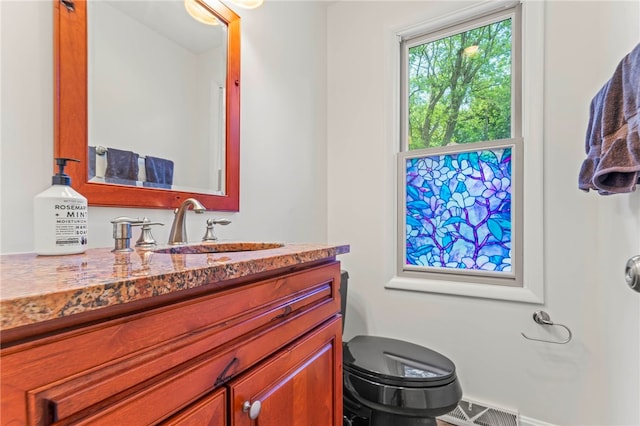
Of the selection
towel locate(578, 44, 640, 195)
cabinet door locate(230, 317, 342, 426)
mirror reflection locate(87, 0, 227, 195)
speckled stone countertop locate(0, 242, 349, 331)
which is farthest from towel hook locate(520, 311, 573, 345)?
mirror reflection locate(87, 0, 227, 195)

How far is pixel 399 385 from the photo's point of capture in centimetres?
103

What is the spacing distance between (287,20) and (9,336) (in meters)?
1.67

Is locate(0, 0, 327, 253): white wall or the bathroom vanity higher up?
locate(0, 0, 327, 253): white wall

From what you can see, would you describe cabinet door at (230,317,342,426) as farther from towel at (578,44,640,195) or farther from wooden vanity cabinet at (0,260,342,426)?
towel at (578,44,640,195)

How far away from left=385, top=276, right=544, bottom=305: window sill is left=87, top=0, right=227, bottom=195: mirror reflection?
1.05 meters

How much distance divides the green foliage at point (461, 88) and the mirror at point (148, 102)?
3.30 ft

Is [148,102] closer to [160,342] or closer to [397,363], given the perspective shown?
→ [160,342]

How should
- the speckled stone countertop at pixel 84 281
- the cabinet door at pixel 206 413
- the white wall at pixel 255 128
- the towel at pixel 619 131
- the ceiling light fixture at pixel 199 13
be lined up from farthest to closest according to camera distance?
the ceiling light fixture at pixel 199 13 < the towel at pixel 619 131 < the white wall at pixel 255 128 < the cabinet door at pixel 206 413 < the speckled stone countertop at pixel 84 281

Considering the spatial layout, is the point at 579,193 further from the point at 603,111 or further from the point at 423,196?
the point at 423,196

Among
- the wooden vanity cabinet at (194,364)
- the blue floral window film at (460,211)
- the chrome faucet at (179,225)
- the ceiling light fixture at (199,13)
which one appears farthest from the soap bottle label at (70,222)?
the blue floral window film at (460,211)

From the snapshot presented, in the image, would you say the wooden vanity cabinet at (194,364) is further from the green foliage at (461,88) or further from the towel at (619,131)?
the green foliage at (461,88)

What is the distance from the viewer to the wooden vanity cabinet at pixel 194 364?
1.03ft

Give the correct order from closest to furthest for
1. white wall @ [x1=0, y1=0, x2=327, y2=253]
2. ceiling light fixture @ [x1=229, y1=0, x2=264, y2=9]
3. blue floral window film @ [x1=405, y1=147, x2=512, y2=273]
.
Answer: white wall @ [x1=0, y1=0, x2=327, y2=253] < ceiling light fixture @ [x1=229, y1=0, x2=264, y2=9] < blue floral window film @ [x1=405, y1=147, x2=512, y2=273]

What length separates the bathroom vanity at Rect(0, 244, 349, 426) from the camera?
1.01 feet
